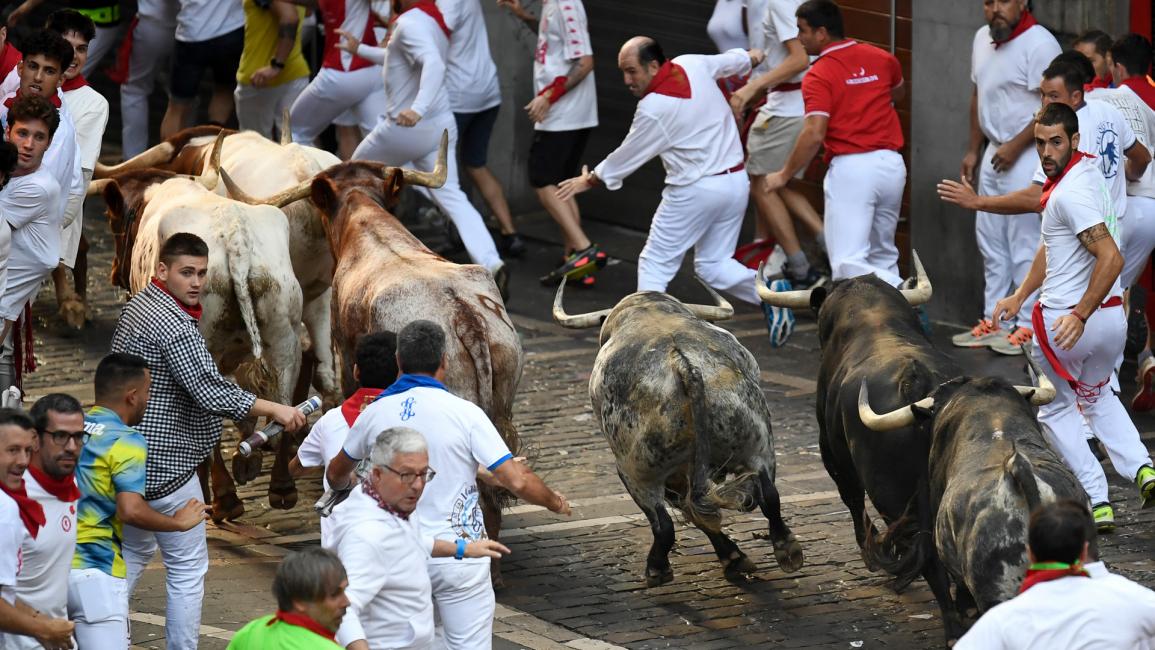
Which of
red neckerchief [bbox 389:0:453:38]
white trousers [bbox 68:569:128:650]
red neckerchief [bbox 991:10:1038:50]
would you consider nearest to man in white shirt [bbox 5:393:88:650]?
white trousers [bbox 68:569:128:650]

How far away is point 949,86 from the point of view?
1382 cm

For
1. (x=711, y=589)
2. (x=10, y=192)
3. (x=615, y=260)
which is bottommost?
(x=615, y=260)

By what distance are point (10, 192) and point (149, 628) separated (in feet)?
8.01

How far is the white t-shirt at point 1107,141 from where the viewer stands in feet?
33.4

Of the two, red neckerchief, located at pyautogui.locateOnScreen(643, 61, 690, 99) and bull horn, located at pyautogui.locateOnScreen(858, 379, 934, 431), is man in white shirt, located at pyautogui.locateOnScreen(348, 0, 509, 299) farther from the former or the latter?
bull horn, located at pyautogui.locateOnScreen(858, 379, 934, 431)

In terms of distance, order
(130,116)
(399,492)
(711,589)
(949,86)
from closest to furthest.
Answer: (399,492)
(711,589)
(949,86)
(130,116)

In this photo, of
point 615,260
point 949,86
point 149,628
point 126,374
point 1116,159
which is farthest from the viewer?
point 615,260

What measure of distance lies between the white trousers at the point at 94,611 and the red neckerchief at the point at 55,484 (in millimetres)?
398

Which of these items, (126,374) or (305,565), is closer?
(305,565)

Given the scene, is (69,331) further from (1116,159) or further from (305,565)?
(305,565)

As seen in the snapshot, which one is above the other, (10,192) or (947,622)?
(10,192)

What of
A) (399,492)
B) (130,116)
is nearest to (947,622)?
(399,492)

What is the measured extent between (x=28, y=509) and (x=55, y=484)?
220mm

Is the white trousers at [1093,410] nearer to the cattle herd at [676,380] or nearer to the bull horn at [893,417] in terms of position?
the cattle herd at [676,380]
